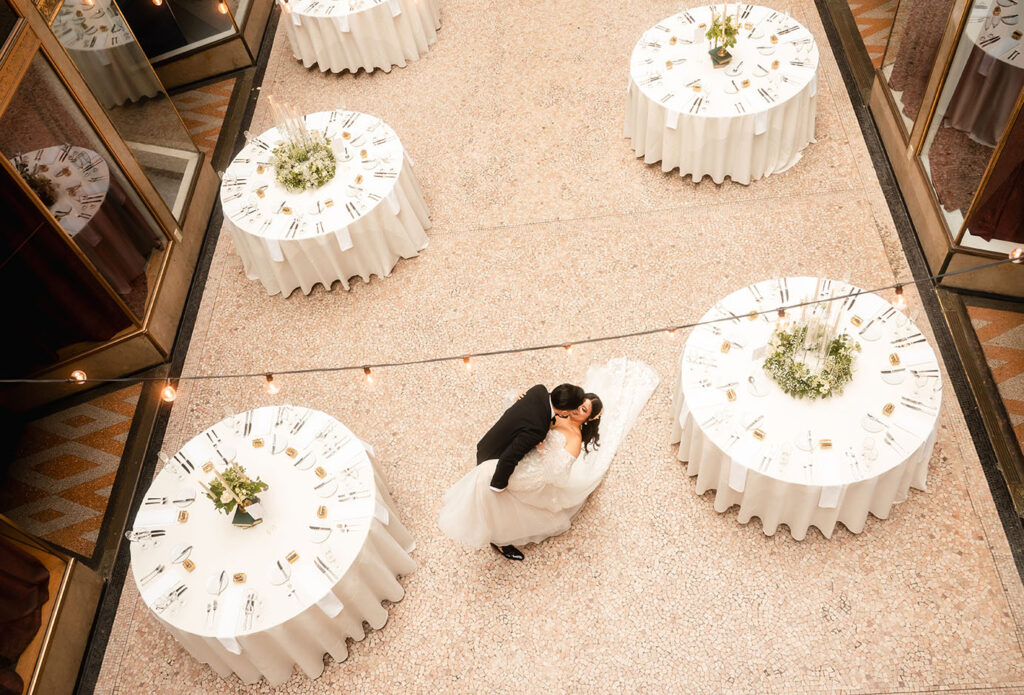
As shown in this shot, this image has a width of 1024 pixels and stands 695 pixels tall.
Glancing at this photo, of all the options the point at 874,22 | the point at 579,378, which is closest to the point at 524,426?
the point at 579,378

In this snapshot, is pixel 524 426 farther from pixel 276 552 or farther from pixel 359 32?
pixel 359 32

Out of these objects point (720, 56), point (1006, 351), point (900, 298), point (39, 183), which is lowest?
point (1006, 351)

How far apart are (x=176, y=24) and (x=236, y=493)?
5549 mm

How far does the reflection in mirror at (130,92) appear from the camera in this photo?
5.69 meters

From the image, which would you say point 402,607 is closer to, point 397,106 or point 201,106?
point 397,106

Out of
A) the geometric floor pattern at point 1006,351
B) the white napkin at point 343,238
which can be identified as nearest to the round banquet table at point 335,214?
the white napkin at point 343,238

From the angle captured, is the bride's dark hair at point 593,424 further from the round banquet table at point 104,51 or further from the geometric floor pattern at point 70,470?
the round banquet table at point 104,51

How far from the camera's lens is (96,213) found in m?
5.71

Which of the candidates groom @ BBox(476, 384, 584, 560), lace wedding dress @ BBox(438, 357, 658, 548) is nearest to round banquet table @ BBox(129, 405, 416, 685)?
lace wedding dress @ BBox(438, 357, 658, 548)

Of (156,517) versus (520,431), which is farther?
(156,517)

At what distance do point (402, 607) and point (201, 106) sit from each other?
5.67 metres

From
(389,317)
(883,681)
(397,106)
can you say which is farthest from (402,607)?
(397,106)

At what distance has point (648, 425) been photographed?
5.23 meters

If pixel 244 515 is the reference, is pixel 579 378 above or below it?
below
